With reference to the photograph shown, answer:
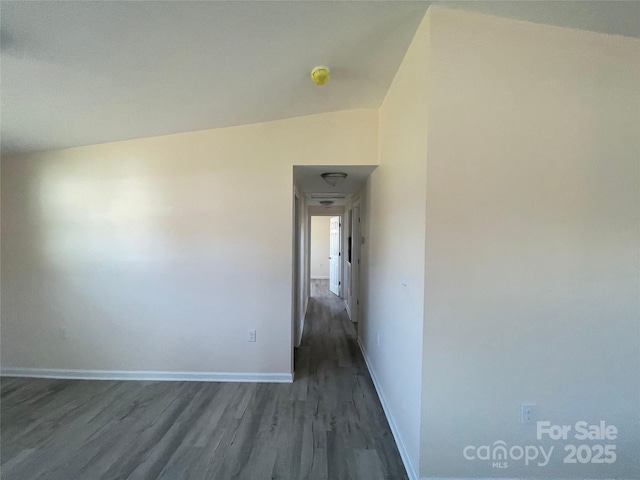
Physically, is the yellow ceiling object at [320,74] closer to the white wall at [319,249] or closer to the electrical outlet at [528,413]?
the electrical outlet at [528,413]

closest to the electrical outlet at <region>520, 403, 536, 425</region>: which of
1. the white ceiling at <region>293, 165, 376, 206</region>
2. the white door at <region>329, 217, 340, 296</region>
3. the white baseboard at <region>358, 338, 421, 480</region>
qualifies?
the white baseboard at <region>358, 338, 421, 480</region>

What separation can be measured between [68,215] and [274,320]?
92.4 inches

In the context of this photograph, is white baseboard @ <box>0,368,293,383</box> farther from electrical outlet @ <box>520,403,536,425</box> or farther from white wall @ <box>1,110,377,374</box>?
electrical outlet @ <box>520,403,536,425</box>

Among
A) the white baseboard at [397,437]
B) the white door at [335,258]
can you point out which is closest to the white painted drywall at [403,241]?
the white baseboard at [397,437]

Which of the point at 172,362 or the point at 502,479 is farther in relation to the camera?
the point at 172,362

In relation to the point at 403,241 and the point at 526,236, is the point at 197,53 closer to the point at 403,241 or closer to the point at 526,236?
the point at 403,241

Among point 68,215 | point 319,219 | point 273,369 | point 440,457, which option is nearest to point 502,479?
point 440,457

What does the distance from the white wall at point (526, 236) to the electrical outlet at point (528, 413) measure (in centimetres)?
3

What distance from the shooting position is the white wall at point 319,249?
932 centimetres

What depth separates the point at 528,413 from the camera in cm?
146

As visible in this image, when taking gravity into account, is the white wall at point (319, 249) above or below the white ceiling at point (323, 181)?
below

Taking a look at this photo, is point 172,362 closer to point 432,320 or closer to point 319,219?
point 432,320

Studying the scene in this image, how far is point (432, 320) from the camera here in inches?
56.2

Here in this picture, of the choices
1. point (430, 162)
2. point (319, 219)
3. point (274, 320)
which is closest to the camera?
point (430, 162)
